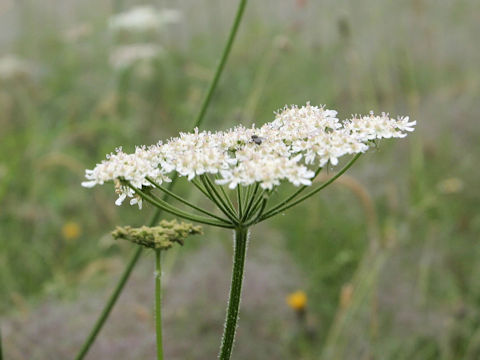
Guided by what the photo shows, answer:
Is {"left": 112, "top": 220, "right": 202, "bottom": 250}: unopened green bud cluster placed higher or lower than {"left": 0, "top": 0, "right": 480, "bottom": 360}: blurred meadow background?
lower

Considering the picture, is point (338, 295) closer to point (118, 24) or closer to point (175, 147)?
point (175, 147)

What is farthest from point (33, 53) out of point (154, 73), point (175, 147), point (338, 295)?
point (175, 147)

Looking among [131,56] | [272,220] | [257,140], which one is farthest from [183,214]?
[131,56]

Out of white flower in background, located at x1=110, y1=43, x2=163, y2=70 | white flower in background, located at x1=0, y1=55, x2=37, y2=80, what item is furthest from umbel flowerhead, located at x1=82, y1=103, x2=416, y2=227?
white flower in background, located at x1=0, y1=55, x2=37, y2=80

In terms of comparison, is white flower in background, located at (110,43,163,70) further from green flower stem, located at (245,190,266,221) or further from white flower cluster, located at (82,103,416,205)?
green flower stem, located at (245,190,266,221)

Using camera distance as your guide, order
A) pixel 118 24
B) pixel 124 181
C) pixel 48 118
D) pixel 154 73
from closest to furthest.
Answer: pixel 124 181
pixel 118 24
pixel 48 118
pixel 154 73

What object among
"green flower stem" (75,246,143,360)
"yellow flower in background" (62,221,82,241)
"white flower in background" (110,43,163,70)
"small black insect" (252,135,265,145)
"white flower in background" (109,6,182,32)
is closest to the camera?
"small black insect" (252,135,265,145)
